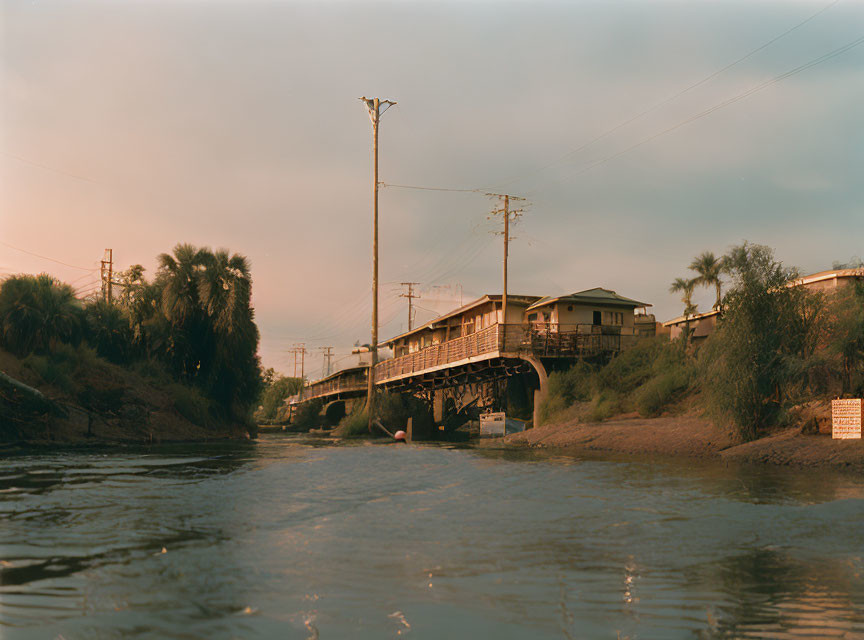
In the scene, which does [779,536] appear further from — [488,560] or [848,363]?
[848,363]

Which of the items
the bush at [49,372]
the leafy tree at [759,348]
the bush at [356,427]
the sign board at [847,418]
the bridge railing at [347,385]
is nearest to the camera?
the sign board at [847,418]

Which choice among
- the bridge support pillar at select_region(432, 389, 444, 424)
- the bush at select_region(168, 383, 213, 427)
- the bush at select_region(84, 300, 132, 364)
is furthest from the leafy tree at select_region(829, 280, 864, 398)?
the bridge support pillar at select_region(432, 389, 444, 424)

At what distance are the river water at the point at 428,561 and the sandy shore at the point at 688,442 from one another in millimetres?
5664

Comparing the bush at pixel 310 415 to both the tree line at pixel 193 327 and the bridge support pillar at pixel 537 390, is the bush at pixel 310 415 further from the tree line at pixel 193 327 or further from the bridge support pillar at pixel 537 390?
the bridge support pillar at pixel 537 390

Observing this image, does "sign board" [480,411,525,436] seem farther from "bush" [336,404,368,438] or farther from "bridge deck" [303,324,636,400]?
"bush" [336,404,368,438]

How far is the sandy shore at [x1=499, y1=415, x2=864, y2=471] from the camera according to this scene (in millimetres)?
16219

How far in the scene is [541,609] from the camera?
4316mm

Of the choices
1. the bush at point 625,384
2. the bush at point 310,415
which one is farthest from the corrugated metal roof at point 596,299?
the bush at point 310,415

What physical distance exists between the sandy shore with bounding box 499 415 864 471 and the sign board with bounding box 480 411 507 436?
547 cm

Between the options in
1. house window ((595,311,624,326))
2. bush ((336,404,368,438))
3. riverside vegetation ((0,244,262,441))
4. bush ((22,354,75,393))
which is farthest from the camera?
bush ((336,404,368,438))

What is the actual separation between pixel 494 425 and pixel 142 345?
63.2 ft

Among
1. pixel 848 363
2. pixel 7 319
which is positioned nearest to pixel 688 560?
pixel 848 363

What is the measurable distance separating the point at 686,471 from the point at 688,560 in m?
9.19

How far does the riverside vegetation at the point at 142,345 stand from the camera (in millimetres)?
26828
